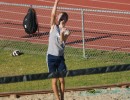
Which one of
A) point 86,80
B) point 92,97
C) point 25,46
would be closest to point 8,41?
point 25,46

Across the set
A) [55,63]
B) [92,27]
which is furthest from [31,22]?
[55,63]

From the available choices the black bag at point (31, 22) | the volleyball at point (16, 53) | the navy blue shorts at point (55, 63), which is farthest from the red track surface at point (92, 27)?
the navy blue shorts at point (55, 63)

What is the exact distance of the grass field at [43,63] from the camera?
12.6 m

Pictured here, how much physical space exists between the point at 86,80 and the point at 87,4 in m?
9.16

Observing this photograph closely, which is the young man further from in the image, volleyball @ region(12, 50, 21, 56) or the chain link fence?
volleyball @ region(12, 50, 21, 56)

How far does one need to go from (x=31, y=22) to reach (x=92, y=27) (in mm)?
2752

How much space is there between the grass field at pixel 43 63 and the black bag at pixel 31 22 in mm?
437

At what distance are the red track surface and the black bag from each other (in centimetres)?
36

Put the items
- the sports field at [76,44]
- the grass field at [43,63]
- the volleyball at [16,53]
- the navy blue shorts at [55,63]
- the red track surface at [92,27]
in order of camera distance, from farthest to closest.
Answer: the red track surface at [92,27] → the volleyball at [16,53] → the sports field at [76,44] → the grass field at [43,63] → the navy blue shorts at [55,63]

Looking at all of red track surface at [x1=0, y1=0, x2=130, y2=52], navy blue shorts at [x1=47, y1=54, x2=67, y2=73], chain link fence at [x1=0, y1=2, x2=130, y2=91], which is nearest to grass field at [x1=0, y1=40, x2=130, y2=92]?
chain link fence at [x1=0, y1=2, x2=130, y2=91]

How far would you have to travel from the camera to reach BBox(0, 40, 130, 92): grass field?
1265 cm

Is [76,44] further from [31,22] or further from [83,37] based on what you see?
[31,22]

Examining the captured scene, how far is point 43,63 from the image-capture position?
14.6m

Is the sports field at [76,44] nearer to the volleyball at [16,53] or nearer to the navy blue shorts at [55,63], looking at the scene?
the volleyball at [16,53]
